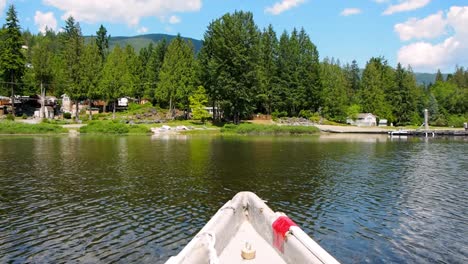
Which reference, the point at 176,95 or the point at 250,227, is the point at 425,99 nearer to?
the point at 176,95

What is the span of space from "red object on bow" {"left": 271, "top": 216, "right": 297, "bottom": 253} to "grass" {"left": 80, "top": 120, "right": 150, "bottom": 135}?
73116 mm

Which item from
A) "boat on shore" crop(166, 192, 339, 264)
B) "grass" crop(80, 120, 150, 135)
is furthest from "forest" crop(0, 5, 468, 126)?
"boat on shore" crop(166, 192, 339, 264)

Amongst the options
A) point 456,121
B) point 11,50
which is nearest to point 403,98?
point 456,121

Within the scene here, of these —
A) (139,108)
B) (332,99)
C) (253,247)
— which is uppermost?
(332,99)

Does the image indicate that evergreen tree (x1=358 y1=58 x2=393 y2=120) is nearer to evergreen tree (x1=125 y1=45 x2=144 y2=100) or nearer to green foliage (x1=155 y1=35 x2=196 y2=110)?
green foliage (x1=155 y1=35 x2=196 y2=110)

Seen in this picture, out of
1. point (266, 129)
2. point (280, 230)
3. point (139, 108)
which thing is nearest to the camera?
point (280, 230)

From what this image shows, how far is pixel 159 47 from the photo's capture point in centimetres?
13712

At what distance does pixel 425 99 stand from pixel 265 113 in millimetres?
65864

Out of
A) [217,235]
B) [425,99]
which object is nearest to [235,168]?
[217,235]

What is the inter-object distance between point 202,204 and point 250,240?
8.93 metres

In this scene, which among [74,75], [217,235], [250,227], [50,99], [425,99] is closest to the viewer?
[217,235]

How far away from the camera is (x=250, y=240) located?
1159 cm

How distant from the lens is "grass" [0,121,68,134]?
74.1m

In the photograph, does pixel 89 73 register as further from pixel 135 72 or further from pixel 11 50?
pixel 135 72
